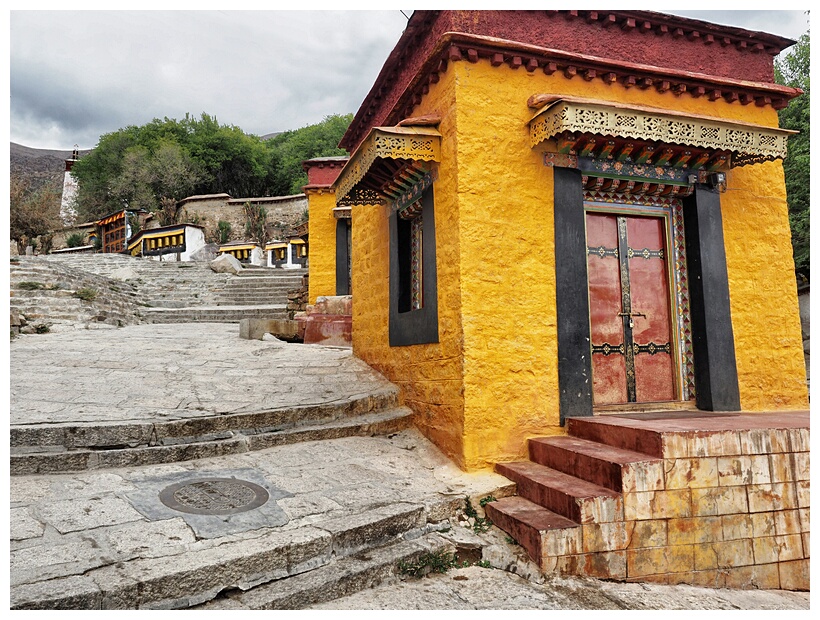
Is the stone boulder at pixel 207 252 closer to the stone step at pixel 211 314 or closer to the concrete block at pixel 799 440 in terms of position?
the stone step at pixel 211 314

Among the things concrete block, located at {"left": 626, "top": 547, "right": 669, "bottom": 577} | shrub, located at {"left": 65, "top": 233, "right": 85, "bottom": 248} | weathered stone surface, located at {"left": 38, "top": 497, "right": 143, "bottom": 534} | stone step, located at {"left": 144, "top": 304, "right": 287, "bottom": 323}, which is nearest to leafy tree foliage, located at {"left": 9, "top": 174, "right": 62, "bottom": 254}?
shrub, located at {"left": 65, "top": 233, "right": 85, "bottom": 248}

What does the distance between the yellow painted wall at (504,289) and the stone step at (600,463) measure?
29 cm

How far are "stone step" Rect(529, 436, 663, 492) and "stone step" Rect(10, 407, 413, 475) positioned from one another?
67.3 inches

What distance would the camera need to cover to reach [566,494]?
3.72 metres

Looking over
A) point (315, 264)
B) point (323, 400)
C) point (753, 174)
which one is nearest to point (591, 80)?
point (753, 174)

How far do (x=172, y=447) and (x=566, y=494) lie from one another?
3.07 metres

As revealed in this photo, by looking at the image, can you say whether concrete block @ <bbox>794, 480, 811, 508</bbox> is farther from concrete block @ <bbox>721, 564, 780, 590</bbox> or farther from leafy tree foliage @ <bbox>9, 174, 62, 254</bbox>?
leafy tree foliage @ <bbox>9, 174, 62, 254</bbox>

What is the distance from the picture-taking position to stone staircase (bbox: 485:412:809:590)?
11.8 ft

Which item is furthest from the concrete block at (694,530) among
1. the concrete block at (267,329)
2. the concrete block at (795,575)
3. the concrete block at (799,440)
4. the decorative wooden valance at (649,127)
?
the concrete block at (267,329)

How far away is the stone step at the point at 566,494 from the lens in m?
3.58

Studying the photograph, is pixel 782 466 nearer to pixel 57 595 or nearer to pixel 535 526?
pixel 535 526

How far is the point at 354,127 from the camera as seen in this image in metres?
8.09

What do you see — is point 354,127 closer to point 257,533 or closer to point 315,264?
point 315,264

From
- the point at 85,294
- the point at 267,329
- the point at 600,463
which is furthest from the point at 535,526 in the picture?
the point at 85,294
